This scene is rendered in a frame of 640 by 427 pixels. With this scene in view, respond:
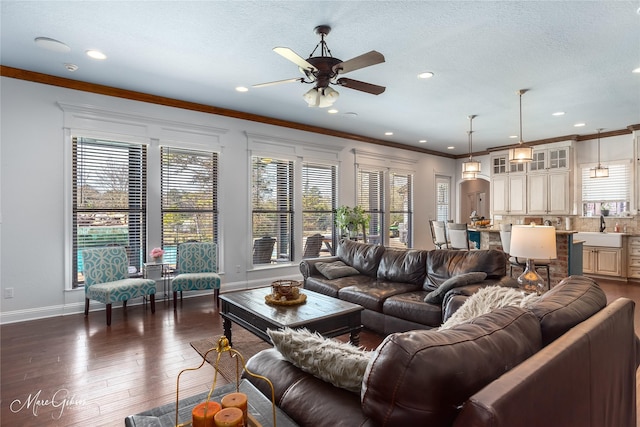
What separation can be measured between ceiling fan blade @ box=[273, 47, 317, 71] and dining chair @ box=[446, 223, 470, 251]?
470cm

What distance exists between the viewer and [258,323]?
2943mm

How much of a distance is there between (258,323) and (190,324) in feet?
5.13

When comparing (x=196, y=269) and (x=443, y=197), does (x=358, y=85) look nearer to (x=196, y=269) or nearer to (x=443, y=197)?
(x=196, y=269)

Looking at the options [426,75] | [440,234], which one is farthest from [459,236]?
[426,75]

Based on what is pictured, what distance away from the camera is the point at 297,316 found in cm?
283

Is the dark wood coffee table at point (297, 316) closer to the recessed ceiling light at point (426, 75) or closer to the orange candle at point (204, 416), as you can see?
the orange candle at point (204, 416)

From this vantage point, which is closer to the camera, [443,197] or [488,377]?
[488,377]

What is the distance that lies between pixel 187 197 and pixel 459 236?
15.9ft

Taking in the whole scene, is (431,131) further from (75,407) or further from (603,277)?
(75,407)

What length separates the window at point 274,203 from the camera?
616cm

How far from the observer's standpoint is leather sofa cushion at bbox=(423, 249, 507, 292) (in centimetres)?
353

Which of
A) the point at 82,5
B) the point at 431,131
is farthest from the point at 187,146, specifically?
the point at 431,131

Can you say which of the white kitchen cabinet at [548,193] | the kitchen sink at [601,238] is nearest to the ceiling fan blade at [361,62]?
the kitchen sink at [601,238]

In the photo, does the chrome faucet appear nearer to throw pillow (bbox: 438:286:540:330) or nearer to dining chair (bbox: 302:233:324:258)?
dining chair (bbox: 302:233:324:258)
